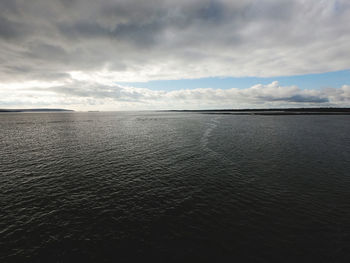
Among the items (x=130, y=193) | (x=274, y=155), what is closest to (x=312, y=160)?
(x=274, y=155)

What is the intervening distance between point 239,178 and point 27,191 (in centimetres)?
3221

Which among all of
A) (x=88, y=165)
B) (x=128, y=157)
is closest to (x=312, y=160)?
(x=128, y=157)

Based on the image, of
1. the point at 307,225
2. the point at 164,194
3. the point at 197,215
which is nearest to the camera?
the point at 307,225

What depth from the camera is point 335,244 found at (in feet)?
48.5

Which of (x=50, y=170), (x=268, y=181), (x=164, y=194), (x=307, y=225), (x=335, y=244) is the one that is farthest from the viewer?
(x=50, y=170)

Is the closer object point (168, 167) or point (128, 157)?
point (168, 167)

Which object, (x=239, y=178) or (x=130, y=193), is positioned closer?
(x=130, y=193)

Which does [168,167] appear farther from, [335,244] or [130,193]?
[335,244]

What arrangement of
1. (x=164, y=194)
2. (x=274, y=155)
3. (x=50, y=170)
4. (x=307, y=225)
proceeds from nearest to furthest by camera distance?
(x=307, y=225) < (x=164, y=194) < (x=50, y=170) < (x=274, y=155)

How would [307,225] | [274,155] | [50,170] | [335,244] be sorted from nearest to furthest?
1. [335,244]
2. [307,225]
3. [50,170]
4. [274,155]

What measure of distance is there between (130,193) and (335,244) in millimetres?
22340

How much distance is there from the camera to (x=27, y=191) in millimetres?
24359

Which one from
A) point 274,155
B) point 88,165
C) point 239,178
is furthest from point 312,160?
point 88,165

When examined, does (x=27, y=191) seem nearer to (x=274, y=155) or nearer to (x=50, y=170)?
(x=50, y=170)
